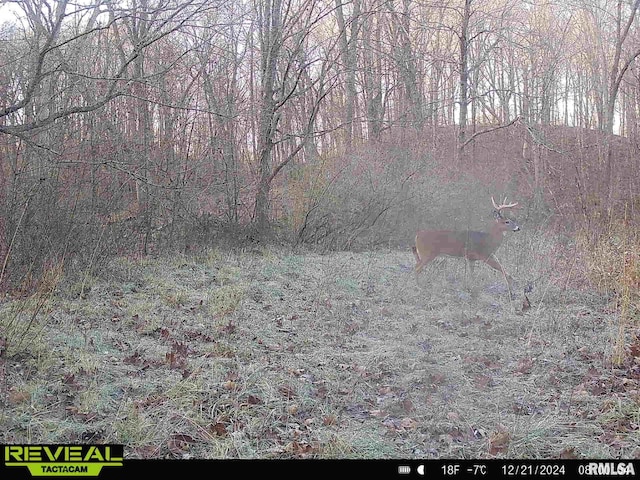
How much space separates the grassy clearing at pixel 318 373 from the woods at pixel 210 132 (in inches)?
58.5

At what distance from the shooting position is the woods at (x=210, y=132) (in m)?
7.83

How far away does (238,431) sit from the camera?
4.19m

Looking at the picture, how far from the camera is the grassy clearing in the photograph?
4.09 m

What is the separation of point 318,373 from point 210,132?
7.37m

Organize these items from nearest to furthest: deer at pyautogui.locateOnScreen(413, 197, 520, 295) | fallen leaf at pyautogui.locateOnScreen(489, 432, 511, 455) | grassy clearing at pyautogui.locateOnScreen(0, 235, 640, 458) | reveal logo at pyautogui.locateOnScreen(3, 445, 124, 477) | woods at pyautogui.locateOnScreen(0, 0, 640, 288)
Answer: reveal logo at pyautogui.locateOnScreen(3, 445, 124, 477)
fallen leaf at pyautogui.locateOnScreen(489, 432, 511, 455)
grassy clearing at pyautogui.locateOnScreen(0, 235, 640, 458)
woods at pyautogui.locateOnScreen(0, 0, 640, 288)
deer at pyautogui.locateOnScreen(413, 197, 520, 295)

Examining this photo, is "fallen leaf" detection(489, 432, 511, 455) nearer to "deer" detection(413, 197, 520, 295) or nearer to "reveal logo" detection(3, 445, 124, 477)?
"reveal logo" detection(3, 445, 124, 477)

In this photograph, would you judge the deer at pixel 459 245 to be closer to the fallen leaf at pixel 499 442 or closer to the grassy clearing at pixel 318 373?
the grassy clearing at pixel 318 373

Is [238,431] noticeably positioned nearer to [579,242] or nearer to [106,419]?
[106,419]

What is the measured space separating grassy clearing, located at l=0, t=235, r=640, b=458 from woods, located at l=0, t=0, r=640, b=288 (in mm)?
1487

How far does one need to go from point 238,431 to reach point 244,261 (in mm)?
6861

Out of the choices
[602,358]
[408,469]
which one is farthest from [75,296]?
[602,358]

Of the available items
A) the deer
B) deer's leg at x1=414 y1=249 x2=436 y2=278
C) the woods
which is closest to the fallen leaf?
the woods

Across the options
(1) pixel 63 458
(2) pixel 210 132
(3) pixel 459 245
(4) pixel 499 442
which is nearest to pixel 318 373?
(4) pixel 499 442

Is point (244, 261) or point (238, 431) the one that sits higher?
point (244, 261)
